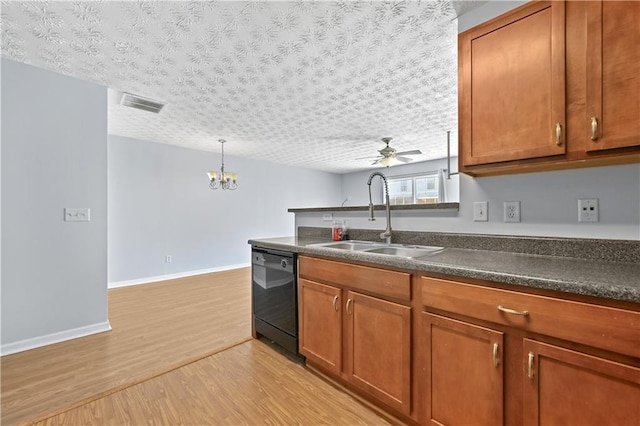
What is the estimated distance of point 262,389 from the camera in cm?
180

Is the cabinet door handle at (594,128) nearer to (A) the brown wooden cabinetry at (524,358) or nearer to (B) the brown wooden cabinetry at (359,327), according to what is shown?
(A) the brown wooden cabinetry at (524,358)

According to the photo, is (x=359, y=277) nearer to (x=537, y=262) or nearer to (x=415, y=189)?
(x=537, y=262)

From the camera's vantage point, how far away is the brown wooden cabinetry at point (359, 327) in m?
1.41

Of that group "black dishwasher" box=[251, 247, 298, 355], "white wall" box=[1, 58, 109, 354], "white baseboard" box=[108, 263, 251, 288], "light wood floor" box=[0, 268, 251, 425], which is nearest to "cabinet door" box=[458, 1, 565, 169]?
"black dishwasher" box=[251, 247, 298, 355]

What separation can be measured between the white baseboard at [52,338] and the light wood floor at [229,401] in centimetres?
131

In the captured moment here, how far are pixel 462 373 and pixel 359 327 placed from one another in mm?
565

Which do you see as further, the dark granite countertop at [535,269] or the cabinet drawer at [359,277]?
the cabinet drawer at [359,277]

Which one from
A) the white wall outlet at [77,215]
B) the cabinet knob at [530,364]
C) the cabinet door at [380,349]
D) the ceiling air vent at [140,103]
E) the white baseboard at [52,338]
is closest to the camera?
the cabinet knob at [530,364]

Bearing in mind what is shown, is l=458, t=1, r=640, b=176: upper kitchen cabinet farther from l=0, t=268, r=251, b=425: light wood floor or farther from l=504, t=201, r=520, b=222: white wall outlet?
l=0, t=268, r=251, b=425: light wood floor

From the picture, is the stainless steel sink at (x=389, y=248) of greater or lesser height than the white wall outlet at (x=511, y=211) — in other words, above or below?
below

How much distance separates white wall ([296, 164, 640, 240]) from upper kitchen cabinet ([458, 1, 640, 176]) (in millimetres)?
71

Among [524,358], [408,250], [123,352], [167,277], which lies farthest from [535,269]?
[167,277]

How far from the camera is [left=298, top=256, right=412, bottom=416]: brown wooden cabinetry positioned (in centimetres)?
141

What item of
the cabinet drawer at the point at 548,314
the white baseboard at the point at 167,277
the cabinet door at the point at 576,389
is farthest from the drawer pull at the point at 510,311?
the white baseboard at the point at 167,277
